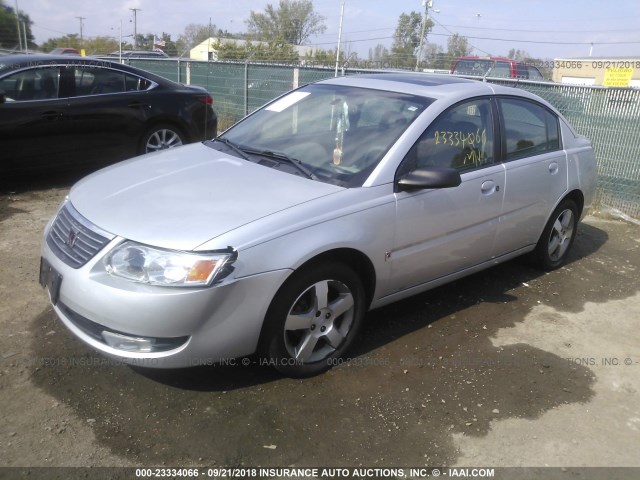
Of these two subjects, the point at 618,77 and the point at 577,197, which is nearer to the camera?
the point at 577,197

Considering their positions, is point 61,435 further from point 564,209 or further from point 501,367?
point 564,209

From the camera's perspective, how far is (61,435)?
279 cm

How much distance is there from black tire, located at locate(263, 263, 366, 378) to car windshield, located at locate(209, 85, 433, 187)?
61 centimetres

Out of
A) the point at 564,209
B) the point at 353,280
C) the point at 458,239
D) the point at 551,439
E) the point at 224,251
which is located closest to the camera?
the point at 224,251

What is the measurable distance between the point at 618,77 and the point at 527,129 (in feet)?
13.2

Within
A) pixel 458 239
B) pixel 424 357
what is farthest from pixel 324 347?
pixel 458 239

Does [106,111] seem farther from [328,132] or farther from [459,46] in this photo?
[459,46]

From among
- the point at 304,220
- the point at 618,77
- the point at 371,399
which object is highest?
the point at 618,77

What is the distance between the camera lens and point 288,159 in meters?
3.77

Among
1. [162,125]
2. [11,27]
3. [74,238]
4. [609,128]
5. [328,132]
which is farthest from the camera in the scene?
[11,27]

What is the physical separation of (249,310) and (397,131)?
5.19 ft

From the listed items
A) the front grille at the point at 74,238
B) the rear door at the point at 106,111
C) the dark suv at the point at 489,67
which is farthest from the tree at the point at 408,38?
the front grille at the point at 74,238

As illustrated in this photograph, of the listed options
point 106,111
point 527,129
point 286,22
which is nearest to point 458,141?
point 527,129

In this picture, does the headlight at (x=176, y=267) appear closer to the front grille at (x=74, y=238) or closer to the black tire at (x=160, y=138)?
the front grille at (x=74, y=238)
